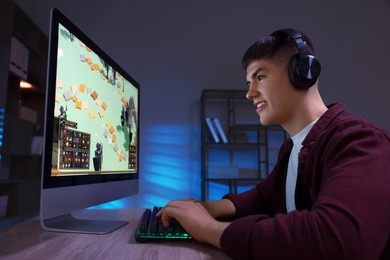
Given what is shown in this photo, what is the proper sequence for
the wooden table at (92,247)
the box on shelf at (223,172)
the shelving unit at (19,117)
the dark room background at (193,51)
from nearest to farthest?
the wooden table at (92,247)
the shelving unit at (19,117)
the box on shelf at (223,172)
the dark room background at (193,51)

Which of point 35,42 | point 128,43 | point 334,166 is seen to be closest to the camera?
point 334,166

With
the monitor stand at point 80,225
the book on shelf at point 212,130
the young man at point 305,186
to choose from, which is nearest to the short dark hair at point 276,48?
the young man at point 305,186

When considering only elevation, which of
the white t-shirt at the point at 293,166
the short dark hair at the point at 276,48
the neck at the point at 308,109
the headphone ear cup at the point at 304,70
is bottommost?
the white t-shirt at the point at 293,166

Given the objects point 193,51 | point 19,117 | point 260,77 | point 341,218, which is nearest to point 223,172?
point 193,51

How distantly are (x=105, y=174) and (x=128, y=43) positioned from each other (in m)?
2.47

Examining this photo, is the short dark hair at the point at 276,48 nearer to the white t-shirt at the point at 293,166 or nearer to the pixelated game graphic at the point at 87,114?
the white t-shirt at the point at 293,166

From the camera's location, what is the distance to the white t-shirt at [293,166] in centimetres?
89

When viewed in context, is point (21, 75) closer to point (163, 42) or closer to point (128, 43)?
point (128, 43)

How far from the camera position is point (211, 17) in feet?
10.8

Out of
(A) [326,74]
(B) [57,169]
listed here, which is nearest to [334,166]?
(B) [57,169]

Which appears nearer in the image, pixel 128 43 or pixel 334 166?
pixel 334 166

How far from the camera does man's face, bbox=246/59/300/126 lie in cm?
87

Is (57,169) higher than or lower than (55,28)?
lower

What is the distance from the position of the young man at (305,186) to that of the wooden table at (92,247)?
41 mm
